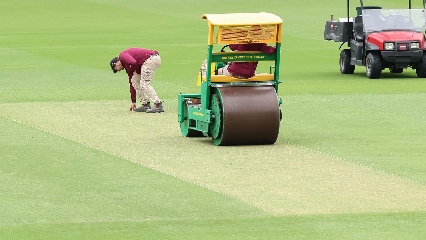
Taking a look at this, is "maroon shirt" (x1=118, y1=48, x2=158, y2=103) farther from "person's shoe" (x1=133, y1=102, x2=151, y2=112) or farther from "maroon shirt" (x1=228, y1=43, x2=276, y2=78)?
"maroon shirt" (x1=228, y1=43, x2=276, y2=78)

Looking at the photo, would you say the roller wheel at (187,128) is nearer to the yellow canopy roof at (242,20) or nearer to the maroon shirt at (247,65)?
the maroon shirt at (247,65)

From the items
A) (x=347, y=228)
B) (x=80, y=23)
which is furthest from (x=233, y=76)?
(x=80, y=23)

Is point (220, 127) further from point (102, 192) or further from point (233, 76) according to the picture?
point (102, 192)

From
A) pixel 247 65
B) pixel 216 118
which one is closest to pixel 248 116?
pixel 216 118

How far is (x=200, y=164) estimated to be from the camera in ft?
53.8

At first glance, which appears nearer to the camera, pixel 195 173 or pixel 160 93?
pixel 195 173

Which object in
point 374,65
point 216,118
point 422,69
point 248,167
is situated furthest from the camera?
point 422,69

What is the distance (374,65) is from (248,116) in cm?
1191

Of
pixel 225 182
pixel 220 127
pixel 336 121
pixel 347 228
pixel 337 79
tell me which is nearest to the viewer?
pixel 347 228

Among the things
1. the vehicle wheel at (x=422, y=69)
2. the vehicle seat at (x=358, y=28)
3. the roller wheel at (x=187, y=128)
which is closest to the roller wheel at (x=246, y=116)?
the roller wheel at (x=187, y=128)

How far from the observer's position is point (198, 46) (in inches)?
1588

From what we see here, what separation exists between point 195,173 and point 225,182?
78 centimetres

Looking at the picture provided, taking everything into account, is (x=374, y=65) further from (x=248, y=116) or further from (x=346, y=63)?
(x=248, y=116)

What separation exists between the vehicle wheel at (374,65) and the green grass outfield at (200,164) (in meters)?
0.37
